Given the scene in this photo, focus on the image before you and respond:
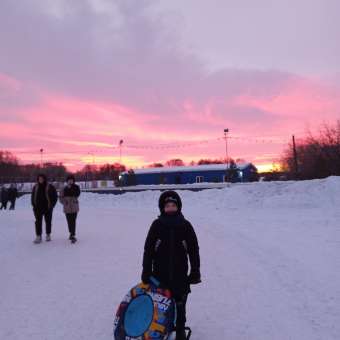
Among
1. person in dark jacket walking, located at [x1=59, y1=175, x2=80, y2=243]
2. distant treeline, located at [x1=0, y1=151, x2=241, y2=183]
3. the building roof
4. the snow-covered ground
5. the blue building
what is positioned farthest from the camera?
distant treeline, located at [x1=0, y1=151, x2=241, y2=183]

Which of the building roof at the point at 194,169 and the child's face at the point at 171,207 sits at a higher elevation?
the building roof at the point at 194,169

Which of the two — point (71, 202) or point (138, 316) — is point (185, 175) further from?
point (138, 316)

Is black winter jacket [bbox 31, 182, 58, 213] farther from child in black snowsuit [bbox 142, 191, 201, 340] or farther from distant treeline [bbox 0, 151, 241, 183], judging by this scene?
distant treeline [bbox 0, 151, 241, 183]

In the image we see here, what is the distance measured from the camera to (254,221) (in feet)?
51.2

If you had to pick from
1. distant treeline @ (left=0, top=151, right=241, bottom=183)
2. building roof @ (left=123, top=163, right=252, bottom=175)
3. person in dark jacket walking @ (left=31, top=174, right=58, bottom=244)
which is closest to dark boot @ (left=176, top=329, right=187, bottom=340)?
person in dark jacket walking @ (left=31, top=174, right=58, bottom=244)

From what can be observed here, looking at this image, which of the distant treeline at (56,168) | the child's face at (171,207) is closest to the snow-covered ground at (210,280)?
the child's face at (171,207)

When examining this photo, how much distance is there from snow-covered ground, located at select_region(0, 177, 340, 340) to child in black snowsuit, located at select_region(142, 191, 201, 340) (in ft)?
2.21

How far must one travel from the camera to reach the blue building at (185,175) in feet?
218

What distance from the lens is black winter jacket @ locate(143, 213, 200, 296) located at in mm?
4410

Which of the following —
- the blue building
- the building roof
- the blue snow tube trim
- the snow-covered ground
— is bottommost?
the snow-covered ground

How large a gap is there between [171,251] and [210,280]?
298 centimetres

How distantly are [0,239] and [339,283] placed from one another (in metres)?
9.70

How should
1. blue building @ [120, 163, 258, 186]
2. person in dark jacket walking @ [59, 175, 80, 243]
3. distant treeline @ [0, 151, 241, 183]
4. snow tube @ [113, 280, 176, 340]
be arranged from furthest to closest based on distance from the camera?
distant treeline @ [0, 151, 241, 183] < blue building @ [120, 163, 258, 186] < person in dark jacket walking @ [59, 175, 80, 243] < snow tube @ [113, 280, 176, 340]

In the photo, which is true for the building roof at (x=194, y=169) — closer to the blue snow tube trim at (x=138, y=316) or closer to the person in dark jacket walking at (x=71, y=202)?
the person in dark jacket walking at (x=71, y=202)
